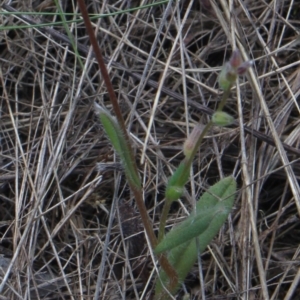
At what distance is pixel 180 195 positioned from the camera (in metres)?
1.33

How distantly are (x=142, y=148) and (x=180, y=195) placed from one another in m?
0.60

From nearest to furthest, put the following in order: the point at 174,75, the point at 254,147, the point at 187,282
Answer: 1. the point at 187,282
2. the point at 254,147
3. the point at 174,75

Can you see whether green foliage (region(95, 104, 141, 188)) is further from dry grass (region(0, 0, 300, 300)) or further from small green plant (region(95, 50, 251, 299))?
dry grass (region(0, 0, 300, 300))

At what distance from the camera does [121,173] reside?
185 cm

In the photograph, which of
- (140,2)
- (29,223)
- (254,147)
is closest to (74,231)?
(29,223)

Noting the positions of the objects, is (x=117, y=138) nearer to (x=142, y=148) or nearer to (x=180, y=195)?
(x=180, y=195)

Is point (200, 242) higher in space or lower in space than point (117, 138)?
lower

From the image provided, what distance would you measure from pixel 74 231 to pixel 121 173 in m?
0.22

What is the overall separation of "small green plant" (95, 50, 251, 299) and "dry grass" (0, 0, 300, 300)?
17 cm

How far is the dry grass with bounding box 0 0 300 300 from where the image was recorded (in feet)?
5.63

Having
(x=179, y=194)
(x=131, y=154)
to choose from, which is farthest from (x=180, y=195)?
(x=131, y=154)

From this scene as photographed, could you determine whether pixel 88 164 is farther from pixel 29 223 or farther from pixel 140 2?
pixel 140 2

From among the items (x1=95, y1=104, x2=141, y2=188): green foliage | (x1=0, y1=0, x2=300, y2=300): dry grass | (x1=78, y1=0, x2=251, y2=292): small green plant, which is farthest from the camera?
(x1=0, y1=0, x2=300, y2=300): dry grass

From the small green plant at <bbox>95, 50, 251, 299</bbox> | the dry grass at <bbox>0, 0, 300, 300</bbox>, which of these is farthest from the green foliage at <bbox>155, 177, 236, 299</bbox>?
the dry grass at <bbox>0, 0, 300, 300</bbox>
